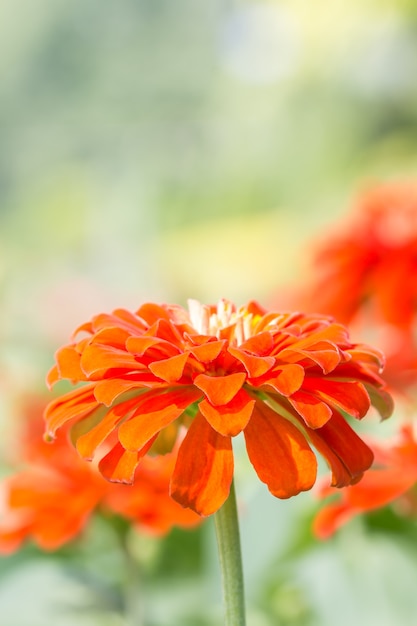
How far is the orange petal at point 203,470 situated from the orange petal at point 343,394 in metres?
0.04

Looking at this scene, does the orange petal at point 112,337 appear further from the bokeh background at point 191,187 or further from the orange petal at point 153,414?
the bokeh background at point 191,187

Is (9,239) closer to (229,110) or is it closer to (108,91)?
(229,110)

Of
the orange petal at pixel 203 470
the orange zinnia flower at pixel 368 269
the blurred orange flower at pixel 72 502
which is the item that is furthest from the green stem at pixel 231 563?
the orange zinnia flower at pixel 368 269

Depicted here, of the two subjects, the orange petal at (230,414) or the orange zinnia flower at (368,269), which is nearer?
the orange petal at (230,414)

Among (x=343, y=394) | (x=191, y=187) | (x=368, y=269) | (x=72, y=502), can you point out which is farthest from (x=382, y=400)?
(x=191, y=187)

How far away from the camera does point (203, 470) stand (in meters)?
0.35

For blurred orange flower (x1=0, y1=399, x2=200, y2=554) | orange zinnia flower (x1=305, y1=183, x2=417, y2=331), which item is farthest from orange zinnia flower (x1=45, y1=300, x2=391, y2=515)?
orange zinnia flower (x1=305, y1=183, x2=417, y2=331)

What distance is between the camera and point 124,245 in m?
2.51

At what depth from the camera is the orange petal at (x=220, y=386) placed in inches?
13.5

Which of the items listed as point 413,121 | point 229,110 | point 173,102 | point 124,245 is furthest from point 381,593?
point 173,102

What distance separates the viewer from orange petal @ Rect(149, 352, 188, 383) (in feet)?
1.13

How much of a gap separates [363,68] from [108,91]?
2.50 meters

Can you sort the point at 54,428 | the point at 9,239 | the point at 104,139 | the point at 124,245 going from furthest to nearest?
the point at 104,139 < the point at 9,239 < the point at 124,245 < the point at 54,428

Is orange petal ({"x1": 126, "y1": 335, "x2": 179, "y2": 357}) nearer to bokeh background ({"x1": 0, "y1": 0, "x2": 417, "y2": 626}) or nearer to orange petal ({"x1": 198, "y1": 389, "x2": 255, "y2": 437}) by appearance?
orange petal ({"x1": 198, "y1": 389, "x2": 255, "y2": 437})
